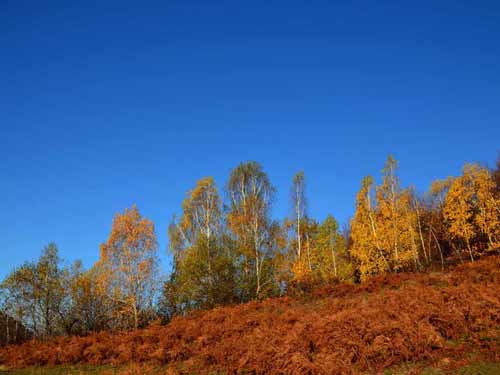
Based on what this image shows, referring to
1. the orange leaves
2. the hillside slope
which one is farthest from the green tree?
the hillside slope

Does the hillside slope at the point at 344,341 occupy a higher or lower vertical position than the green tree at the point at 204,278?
lower

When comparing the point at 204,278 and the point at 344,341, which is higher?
the point at 204,278

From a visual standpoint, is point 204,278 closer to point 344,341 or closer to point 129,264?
point 129,264

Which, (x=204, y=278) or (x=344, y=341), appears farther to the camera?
(x=204, y=278)

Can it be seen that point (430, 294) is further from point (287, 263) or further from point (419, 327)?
point (287, 263)

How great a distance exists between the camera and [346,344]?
1102cm

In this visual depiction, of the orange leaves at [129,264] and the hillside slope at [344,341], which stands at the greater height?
the orange leaves at [129,264]

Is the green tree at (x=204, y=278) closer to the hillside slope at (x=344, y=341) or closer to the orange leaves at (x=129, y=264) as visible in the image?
the orange leaves at (x=129, y=264)

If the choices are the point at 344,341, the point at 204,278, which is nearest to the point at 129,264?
the point at 204,278

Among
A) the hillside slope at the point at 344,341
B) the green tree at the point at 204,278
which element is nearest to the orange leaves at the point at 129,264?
the green tree at the point at 204,278

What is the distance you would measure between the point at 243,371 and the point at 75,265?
118 ft

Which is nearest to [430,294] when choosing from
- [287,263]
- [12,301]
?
[287,263]

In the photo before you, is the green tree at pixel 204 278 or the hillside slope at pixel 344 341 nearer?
the hillside slope at pixel 344 341

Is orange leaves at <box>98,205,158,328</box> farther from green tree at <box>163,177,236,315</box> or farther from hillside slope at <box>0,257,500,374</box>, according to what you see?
hillside slope at <box>0,257,500,374</box>
